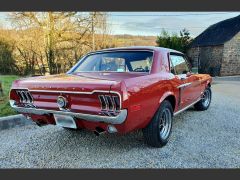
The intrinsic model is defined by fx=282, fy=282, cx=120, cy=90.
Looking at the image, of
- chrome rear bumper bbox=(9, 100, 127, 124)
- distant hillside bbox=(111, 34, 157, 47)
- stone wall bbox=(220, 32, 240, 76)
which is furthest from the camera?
stone wall bbox=(220, 32, 240, 76)

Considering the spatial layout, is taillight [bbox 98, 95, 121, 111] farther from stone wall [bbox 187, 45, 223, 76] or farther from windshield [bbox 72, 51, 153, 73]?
stone wall [bbox 187, 45, 223, 76]

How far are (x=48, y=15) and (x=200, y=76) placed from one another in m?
15.6

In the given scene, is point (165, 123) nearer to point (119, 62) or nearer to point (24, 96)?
point (119, 62)

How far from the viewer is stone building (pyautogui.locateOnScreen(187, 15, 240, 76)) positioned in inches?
984

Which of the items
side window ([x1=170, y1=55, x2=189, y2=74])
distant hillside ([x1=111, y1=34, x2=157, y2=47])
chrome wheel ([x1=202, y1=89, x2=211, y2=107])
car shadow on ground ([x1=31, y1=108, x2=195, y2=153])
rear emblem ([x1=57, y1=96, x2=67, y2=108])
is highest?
distant hillside ([x1=111, y1=34, x2=157, y2=47])

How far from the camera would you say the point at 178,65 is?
563 cm

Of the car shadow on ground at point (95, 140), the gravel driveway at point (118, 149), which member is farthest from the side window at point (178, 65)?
the car shadow on ground at point (95, 140)

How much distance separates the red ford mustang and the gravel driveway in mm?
400

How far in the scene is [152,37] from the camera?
2681 centimetres

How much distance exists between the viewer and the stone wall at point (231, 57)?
981 inches

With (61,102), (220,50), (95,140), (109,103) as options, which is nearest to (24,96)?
(61,102)

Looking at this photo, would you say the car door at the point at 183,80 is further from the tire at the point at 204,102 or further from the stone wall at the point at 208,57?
the stone wall at the point at 208,57

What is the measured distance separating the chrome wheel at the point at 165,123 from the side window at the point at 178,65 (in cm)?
85

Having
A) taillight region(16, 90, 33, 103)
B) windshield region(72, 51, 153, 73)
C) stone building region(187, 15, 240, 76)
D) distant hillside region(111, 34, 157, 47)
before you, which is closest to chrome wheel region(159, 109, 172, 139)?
windshield region(72, 51, 153, 73)
